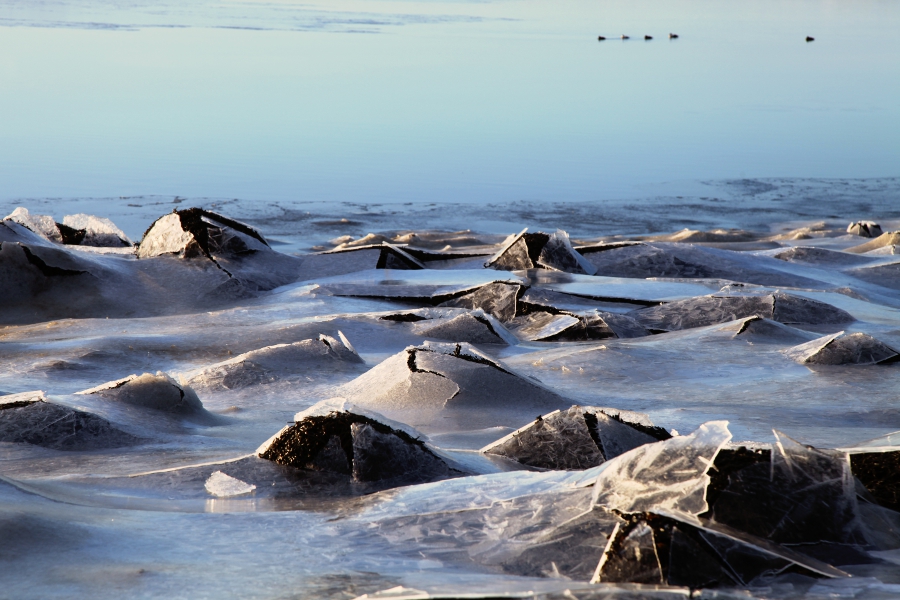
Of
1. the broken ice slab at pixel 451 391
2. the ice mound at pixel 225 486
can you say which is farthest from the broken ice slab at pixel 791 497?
the broken ice slab at pixel 451 391

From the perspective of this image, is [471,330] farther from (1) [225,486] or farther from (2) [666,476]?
(2) [666,476]

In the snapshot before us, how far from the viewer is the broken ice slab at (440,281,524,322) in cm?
396

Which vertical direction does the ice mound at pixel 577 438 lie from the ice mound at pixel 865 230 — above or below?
below

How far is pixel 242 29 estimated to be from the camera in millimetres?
28781

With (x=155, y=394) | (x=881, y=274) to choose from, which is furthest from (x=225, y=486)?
(x=881, y=274)

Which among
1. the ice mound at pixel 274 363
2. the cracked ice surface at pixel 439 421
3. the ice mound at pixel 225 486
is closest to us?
the cracked ice surface at pixel 439 421

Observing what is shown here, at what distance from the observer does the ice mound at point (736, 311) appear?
382 cm

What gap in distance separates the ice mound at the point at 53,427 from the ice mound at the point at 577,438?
81 centimetres

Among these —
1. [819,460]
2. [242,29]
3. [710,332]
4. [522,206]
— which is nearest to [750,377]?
[710,332]

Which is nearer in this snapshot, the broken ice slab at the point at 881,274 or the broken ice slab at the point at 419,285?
the broken ice slab at the point at 419,285

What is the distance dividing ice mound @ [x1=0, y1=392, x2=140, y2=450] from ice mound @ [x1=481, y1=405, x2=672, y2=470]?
32.1 inches

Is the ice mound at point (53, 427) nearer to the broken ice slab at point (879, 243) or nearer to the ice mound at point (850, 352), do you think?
the ice mound at point (850, 352)

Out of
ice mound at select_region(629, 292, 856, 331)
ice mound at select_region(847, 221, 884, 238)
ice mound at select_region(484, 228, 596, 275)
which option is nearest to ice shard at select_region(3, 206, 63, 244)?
ice mound at select_region(484, 228, 596, 275)

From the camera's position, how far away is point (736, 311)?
385 centimetres
